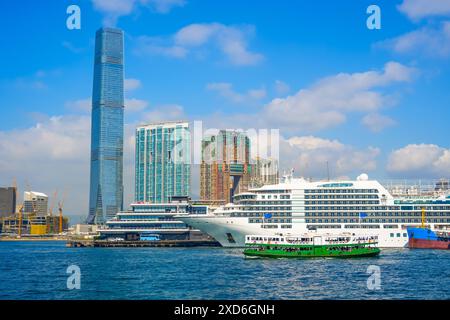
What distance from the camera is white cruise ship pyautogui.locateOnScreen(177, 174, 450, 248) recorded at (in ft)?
326

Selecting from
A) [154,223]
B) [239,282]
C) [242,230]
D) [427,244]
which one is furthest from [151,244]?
[239,282]

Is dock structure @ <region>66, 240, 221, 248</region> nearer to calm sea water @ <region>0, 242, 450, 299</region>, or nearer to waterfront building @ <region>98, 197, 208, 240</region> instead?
waterfront building @ <region>98, 197, 208, 240</region>

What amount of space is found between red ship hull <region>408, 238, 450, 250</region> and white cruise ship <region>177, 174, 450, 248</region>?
1.21 m

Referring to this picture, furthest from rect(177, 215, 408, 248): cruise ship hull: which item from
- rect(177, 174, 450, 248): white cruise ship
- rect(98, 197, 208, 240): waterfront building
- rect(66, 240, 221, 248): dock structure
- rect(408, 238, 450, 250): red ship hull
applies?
rect(98, 197, 208, 240): waterfront building

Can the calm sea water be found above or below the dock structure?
above

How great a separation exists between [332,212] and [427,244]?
17.6m

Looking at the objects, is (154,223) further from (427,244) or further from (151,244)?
(427,244)

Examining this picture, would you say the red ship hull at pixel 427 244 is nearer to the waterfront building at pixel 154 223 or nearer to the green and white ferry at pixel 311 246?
the green and white ferry at pixel 311 246

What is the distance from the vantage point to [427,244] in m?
98.0

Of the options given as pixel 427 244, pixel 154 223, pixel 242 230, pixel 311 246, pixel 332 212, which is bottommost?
pixel 427 244

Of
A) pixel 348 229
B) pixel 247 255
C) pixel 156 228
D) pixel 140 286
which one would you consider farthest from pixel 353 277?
pixel 156 228

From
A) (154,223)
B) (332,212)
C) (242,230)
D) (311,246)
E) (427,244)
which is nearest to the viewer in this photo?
(311,246)

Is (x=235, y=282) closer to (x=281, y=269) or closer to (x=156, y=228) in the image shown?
(x=281, y=269)
